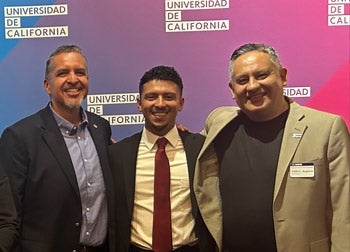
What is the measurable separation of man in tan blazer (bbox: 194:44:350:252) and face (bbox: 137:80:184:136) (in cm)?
24

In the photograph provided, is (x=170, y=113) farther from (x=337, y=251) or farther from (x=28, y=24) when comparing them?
(x=28, y=24)

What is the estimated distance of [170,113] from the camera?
2611mm

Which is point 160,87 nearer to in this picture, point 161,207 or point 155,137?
point 155,137

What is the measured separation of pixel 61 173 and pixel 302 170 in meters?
1.19

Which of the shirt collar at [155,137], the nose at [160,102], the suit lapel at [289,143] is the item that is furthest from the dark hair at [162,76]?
the suit lapel at [289,143]

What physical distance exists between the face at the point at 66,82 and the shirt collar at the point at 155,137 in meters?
0.40

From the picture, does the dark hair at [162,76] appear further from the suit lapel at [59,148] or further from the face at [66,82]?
the suit lapel at [59,148]

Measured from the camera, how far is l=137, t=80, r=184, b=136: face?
8.51 ft

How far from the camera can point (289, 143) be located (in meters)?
2.40

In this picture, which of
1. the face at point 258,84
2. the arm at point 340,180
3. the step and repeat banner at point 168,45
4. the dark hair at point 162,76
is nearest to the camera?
the arm at point 340,180

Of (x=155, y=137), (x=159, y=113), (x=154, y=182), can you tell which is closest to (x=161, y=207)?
(x=154, y=182)

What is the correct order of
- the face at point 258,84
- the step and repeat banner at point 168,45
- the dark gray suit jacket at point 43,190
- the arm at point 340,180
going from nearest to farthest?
the arm at point 340,180
the face at point 258,84
the dark gray suit jacket at point 43,190
the step and repeat banner at point 168,45

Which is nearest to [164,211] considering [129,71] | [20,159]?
[20,159]

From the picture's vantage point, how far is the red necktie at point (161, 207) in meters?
2.52
